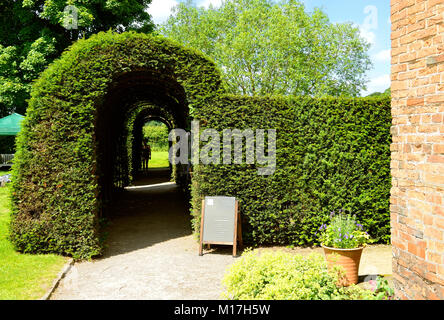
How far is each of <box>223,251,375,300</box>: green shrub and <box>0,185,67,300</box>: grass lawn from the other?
290 centimetres

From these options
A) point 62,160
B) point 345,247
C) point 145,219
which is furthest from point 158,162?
point 345,247

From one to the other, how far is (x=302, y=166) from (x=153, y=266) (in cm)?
346

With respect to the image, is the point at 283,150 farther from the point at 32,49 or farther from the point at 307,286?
the point at 32,49

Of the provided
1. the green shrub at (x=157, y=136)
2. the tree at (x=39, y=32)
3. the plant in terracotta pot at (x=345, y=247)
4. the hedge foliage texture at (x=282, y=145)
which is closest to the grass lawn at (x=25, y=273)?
the hedge foliage texture at (x=282, y=145)

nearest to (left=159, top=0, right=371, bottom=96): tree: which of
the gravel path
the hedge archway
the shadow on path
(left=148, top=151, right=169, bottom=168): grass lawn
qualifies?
(left=148, top=151, right=169, bottom=168): grass lawn

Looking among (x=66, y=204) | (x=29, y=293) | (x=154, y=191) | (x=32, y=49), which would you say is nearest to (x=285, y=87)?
(x=154, y=191)

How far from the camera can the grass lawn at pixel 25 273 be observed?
459cm

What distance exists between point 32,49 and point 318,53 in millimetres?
17398

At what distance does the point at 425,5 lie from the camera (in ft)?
10.3

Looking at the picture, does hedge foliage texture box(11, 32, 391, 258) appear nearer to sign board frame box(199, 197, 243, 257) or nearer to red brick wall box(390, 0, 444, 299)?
sign board frame box(199, 197, 243, 257)

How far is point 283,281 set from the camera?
3.28m

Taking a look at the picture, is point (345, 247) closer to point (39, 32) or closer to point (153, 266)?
point (153, 266)

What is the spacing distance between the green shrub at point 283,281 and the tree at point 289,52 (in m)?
18.5

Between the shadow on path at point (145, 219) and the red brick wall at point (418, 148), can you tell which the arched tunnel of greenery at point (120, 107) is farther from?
the red brick wall at point (418, 148)
